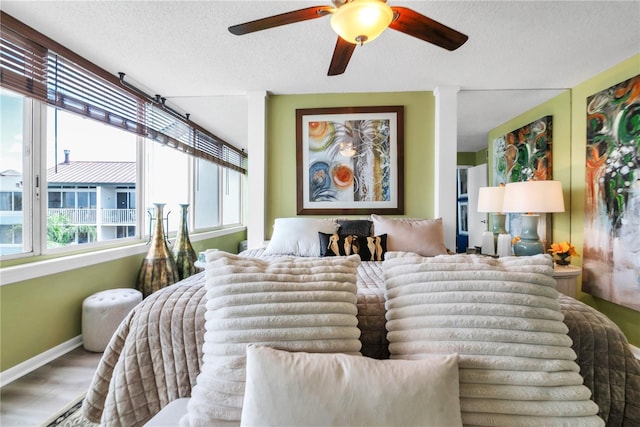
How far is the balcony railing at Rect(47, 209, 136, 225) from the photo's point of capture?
2201mm

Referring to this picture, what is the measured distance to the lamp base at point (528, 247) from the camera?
2.45 metres

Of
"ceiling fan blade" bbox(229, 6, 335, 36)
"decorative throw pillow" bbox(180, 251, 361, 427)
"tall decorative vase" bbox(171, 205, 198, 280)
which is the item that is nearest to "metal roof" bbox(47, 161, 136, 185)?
"tall decorative vase" bbox(171, 205, 198, 280)

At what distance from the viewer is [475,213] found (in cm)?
279

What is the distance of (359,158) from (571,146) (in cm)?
206

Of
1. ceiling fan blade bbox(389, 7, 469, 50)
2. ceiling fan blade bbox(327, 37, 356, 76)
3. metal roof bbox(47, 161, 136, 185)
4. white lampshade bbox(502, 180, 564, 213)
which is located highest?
ceiling fan blade bbox(327, 37, 356, 76)

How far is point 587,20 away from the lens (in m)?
1.79

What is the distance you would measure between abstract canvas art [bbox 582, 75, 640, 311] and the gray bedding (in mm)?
1683

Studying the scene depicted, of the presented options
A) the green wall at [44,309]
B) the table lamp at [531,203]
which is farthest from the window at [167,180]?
the table lamp at [531,203]

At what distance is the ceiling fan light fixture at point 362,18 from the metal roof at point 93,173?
2.32 metres

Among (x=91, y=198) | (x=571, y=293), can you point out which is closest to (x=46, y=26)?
(x=91, y=198)

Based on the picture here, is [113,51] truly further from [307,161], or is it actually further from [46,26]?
[307,161]

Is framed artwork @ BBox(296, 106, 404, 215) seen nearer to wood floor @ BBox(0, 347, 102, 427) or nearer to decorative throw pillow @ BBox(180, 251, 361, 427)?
decorative throw pillow @ BBox(180, 251, 361, 427)

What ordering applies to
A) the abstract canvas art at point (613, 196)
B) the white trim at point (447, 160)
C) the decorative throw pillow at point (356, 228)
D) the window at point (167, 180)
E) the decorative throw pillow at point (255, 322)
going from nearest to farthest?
the decorative throw pillow at point (255, 322)
the abstract canvas art at point (613, 196)
the decorative throw pillow at point (356, 228)
the white trim at point (447, 160)
the window at point (167, 180)

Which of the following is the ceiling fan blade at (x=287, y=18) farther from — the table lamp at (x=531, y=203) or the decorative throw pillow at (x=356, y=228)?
the table lamp at (x=531, y=203)
